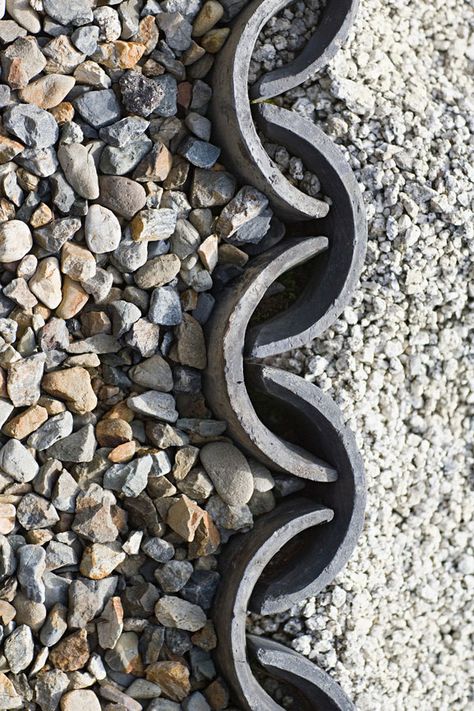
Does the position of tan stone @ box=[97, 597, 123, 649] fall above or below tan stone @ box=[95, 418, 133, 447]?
below

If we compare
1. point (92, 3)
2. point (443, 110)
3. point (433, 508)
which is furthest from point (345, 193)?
point (433, 508)

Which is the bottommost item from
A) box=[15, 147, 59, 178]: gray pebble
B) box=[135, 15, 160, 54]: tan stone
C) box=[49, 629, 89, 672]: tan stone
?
box=[49, 629, 89, 672]: tan stone

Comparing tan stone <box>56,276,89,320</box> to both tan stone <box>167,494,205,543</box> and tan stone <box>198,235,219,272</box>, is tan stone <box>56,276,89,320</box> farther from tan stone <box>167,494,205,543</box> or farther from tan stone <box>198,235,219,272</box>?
tan stone <box>167,494,205,543</box>

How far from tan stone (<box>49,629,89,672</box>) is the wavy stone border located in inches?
10.2

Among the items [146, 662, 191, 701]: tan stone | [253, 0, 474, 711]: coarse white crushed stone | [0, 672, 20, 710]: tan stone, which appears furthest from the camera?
[253, 0, 474, 711]: coarse white crushed stone

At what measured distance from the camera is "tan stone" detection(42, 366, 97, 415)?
5.22 ft

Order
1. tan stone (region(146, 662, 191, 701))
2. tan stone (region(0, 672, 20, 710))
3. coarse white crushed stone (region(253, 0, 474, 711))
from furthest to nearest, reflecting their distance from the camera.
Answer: coarse white crushed stone (region(253, 0, 474, 711)), tan stone (region(146, 662, 191, 701)), tan stone (region(0, 672, 20, 710))

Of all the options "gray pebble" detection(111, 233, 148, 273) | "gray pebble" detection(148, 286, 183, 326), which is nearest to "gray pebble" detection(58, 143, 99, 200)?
"gray pebble" detection(111, 233, 148, 273)

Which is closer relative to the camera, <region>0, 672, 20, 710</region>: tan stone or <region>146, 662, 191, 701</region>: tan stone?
<region>0, 672, 20, 710</region>: tan stone

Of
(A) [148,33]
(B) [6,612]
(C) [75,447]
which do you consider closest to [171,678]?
(B) [6,612]

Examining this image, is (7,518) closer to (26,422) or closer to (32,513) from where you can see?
(32,513)

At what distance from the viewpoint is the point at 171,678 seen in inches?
64.2

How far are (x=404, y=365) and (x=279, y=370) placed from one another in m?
0.35

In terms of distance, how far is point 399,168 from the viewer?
182cm
